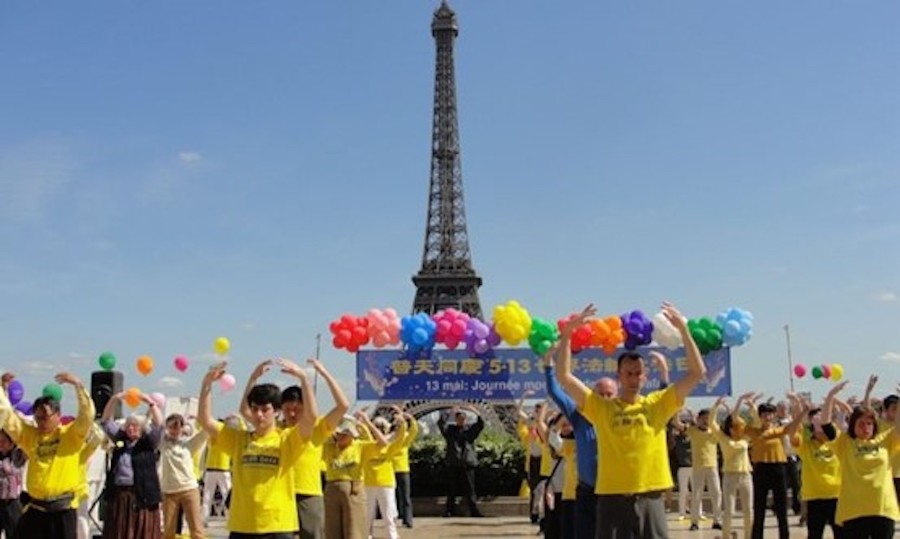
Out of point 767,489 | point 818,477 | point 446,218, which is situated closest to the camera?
point 818,477

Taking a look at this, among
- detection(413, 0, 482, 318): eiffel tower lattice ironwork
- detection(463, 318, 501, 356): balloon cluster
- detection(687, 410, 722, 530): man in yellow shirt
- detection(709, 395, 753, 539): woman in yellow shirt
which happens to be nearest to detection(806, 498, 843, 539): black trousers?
detection(709, 395, 753, 539): woman in yellow shirt

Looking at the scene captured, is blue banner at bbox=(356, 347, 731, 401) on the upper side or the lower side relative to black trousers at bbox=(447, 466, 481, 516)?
upper

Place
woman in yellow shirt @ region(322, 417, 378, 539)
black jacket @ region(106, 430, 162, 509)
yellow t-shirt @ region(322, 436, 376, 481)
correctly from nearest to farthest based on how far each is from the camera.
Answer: woman in yellow shirt @ region(322, 417, 378, 539)
yellow t-shirt @ region(322, 436, 376, 481)
black jacket @ region(106, 430, 162, 509)

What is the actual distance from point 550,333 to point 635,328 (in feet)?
5.04

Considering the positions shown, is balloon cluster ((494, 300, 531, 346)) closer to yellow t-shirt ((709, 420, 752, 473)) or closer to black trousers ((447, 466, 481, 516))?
black trousers ((447, 466, 481, 516))

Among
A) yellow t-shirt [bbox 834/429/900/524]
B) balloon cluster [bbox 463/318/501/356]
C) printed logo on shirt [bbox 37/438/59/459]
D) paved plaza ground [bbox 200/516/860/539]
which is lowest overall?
paved plaza ground [bbox 200/516/860/539]

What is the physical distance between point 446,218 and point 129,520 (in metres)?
50.0

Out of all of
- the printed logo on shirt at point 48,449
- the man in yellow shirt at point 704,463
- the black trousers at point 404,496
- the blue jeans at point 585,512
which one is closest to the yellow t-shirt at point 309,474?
the printed logo on shirt at point 48,449

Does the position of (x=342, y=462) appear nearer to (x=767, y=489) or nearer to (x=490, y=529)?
(x=767, y=489)

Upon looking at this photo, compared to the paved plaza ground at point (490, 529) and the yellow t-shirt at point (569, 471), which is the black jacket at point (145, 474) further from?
the yellow t-shirt at point (569, 471)

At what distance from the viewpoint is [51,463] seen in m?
7.38

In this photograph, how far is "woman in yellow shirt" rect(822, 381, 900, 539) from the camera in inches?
294

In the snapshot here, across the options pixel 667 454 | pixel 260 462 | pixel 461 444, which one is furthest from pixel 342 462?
pixel 461 444

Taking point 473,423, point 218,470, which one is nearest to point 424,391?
point 473,423
